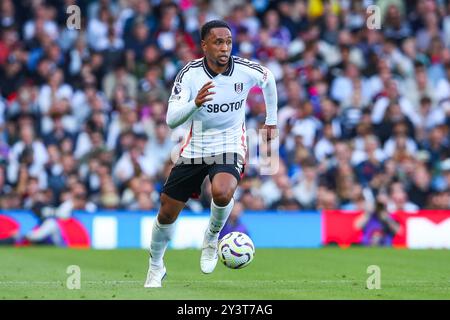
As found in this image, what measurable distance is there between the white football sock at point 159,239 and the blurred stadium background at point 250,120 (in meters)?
7.36

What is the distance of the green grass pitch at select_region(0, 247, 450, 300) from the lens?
402 inches

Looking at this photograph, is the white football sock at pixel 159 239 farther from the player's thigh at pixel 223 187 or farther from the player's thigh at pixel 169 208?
the player's thigh at pixel 223 187

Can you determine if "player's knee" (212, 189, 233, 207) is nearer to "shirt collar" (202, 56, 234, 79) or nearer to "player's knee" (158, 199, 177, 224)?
"player's knee" (158, 199, 177, 224)

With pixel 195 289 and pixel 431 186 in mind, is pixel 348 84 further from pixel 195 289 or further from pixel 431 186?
pixel 195 289

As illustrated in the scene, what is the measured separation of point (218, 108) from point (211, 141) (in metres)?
0.36

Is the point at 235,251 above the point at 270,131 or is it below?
below

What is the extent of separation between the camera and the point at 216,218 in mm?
11109

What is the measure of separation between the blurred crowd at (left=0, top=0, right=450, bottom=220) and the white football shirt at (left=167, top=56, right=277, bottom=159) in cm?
754

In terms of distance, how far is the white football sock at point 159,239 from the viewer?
36.2 feet

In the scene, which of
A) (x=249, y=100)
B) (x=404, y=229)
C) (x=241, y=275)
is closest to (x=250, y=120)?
(x=249, y=100)

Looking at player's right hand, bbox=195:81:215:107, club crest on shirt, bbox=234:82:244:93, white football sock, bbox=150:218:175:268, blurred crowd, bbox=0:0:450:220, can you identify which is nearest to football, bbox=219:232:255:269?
white football sock, bbox=150:218:175:268

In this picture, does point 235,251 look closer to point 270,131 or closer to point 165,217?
point 165,217

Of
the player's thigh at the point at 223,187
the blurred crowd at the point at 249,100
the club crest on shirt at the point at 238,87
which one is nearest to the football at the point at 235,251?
the player's thigh at the point at 223,187

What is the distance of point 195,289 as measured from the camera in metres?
10.7
